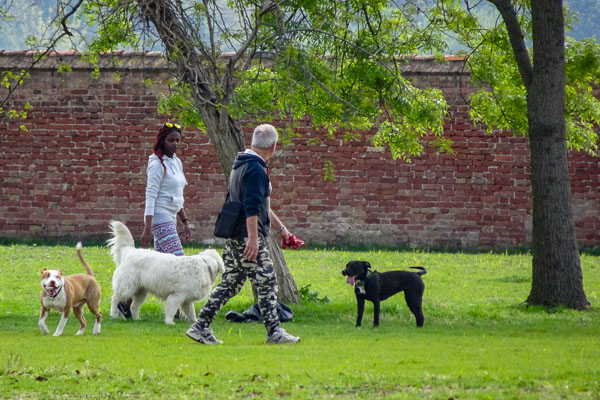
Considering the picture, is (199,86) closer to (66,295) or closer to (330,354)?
(66,295)

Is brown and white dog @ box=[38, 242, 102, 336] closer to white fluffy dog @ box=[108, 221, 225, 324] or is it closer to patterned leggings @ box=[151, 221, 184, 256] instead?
white fluffy dog @ box=[108, 221, 225, 324]

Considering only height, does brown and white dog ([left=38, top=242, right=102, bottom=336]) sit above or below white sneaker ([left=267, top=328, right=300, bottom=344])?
above

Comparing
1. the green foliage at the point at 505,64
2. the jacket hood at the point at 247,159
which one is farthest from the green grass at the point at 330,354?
the green foliage at the point at 505,64

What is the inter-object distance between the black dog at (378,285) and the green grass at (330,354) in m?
0.25

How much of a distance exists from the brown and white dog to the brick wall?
10.8 m

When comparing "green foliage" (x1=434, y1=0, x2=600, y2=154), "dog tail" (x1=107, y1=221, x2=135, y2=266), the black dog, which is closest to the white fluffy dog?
"dog tail" (x1=107, y1=221, x2=135, y2=266)

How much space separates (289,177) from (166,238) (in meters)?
9.75

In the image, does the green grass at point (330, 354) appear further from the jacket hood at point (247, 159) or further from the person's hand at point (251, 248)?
the jacket hood at point (247, 159)

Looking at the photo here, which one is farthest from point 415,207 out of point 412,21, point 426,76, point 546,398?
point 546,398

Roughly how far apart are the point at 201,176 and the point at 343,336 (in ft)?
37.5

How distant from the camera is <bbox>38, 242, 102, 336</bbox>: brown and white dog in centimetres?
961

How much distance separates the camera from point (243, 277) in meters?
8.98

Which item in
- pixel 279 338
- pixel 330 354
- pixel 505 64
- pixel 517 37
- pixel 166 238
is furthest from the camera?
pixel 505 64

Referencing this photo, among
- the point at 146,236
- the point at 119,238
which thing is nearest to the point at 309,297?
the point at 119,238
